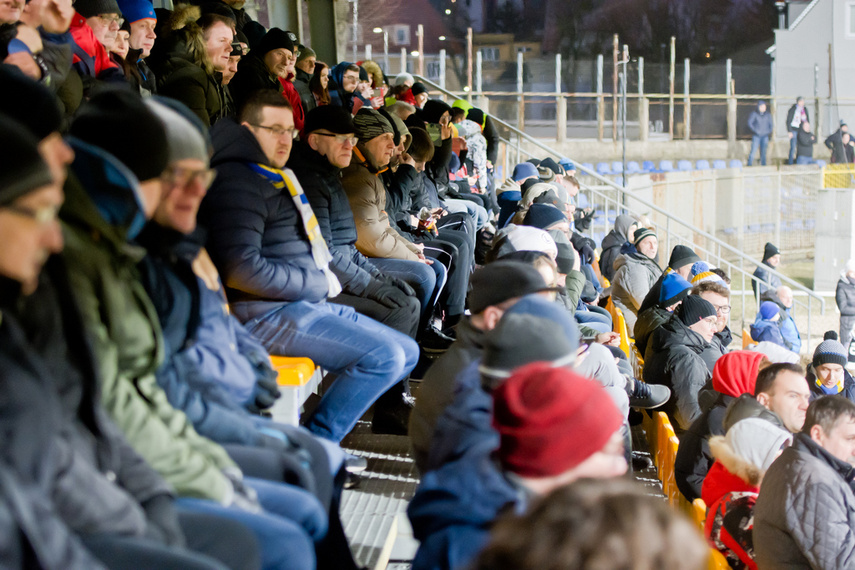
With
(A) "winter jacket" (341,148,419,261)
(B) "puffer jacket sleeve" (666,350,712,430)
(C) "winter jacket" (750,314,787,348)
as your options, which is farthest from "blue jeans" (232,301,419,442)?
(C) "winter jacket" (750,314,787,348)

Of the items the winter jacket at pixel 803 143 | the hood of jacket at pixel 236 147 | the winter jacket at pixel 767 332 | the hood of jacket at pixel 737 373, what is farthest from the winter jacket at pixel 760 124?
the hood of jacket at pixel 236 147

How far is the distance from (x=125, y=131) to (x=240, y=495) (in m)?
0.83

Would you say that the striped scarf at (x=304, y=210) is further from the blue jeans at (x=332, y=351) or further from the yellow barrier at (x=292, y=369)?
the yellow barrier at (x=292, y=369)

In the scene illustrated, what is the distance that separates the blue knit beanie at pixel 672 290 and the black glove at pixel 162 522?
16.6ft

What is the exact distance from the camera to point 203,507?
5.80 ft

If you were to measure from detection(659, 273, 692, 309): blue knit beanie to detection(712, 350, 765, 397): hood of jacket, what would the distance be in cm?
164

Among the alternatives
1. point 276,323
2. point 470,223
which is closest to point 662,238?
point 470,223

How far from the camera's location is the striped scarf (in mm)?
3076

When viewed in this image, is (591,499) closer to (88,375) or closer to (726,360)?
(88,375)

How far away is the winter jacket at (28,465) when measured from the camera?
4.25 feet

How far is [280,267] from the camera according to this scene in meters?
3.06

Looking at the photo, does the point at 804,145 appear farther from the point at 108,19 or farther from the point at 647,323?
the point at 108,19

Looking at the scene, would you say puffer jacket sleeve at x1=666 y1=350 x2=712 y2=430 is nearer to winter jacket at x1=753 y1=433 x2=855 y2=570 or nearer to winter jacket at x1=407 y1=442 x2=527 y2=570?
winter jacket at x1=753 y1=433 x2=855 y2=570

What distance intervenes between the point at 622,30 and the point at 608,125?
5.49 meters
